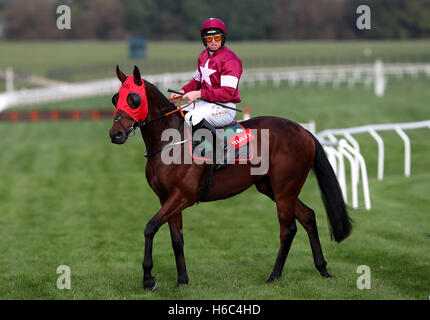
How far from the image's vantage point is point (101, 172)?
692 inches

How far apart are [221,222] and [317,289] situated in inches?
190

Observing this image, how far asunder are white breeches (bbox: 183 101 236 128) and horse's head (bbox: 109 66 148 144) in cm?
53

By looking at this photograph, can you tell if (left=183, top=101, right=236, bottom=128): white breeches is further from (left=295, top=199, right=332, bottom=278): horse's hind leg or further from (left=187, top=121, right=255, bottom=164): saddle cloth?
(left=295, top=199, right=332, bottom=278): horse's hind leg

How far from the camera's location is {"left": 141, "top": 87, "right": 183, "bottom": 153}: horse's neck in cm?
637

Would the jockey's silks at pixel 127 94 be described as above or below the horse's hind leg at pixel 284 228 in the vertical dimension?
above

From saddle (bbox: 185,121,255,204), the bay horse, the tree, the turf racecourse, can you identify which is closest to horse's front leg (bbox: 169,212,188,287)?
the bay horse

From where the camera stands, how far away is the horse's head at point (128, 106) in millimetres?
6109

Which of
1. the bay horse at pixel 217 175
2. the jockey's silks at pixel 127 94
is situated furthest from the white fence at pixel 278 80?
the jockey's silks at pixel 127 94

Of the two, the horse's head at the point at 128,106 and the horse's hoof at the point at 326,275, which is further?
the horse's hoof at the point at 326,275

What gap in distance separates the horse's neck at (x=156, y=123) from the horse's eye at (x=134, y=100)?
23 centimetres

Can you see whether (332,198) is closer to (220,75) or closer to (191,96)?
(220,75)

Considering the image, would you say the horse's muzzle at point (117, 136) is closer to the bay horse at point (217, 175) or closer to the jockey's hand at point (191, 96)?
the bay horse at point (217, 175)

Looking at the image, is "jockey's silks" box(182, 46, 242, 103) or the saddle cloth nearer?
"jockey's silks" box(182, 46, 242, 103)

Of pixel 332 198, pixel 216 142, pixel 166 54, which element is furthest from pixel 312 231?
pixel 166 54
